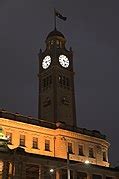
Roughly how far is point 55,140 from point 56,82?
2194cm

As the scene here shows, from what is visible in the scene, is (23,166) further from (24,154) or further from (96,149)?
(96,149)

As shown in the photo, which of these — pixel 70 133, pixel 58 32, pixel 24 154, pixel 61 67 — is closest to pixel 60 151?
pixel 70 133

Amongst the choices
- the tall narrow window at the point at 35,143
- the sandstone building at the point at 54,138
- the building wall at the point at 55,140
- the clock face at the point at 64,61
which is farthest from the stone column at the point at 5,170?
the clock face at the point at 64,61

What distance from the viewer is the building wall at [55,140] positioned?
7319 cm

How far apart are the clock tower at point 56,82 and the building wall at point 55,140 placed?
34.6 ft

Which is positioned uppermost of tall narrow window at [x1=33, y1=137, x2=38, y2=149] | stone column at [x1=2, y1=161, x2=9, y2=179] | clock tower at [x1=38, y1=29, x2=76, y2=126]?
clock tower at [x1=38, y1=29, x2=76, y2=126]

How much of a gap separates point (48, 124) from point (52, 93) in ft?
57.7

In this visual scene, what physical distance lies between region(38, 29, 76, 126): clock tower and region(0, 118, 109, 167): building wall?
34.6 feet

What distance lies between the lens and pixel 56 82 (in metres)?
96.8

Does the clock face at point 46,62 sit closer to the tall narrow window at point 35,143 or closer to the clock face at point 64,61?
the clock face at point 64,61

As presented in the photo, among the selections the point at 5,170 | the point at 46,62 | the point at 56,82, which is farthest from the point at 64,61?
the point at 5,170

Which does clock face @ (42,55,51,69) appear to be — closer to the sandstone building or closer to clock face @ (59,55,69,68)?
the sandstone building

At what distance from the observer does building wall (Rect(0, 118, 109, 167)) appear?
7319 cm

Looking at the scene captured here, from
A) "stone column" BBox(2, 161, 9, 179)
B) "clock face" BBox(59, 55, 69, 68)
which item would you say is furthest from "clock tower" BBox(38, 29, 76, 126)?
"stone column" BBox(2, 161, 9, 179)
